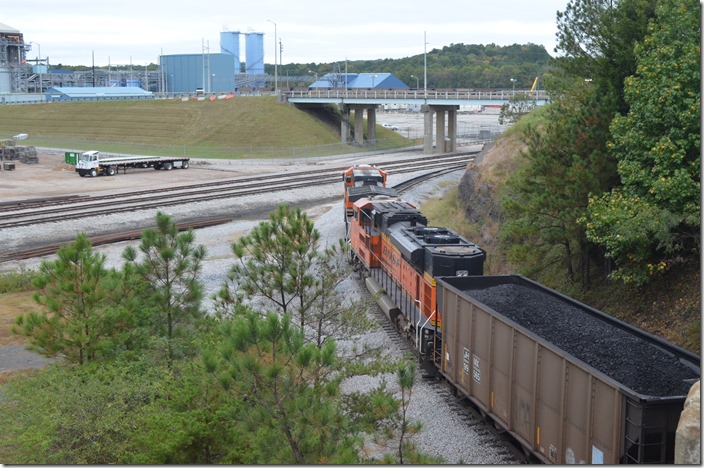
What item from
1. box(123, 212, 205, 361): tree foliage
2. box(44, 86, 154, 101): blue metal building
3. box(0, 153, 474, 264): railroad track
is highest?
box(44, 86, 154, 101): blue metal building

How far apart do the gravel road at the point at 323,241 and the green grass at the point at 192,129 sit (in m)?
9.60

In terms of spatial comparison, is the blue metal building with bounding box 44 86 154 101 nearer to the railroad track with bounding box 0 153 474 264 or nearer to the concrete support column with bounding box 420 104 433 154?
the concrete support column with bounding box 420 104 433 154

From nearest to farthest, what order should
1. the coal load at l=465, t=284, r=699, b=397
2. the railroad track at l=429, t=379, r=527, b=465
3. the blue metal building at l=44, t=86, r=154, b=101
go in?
the coal load at l=465, t=284, r=699, b=397
the railroad track at l=429, t=379, r=527, b=465
the blue metal building at l=44, t=86, r=154, b=101

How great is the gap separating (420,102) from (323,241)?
153ft

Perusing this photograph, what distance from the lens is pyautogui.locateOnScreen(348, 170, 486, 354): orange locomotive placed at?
22.2 meters

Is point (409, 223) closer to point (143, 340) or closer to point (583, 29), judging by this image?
point (583, 29)

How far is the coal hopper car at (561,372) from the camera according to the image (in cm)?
1318

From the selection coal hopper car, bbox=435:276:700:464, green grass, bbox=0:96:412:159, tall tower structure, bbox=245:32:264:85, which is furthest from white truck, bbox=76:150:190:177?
tall tower structure, bbox=245:32:264:85

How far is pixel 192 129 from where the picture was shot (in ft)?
328

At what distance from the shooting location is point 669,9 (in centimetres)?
2378

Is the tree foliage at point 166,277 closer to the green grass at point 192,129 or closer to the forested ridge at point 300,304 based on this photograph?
the forested ridge at point 300,304

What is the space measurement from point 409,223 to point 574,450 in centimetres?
1445

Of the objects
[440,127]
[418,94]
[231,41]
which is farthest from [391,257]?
[231,41]

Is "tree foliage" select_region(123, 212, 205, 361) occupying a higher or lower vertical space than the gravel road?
higher
